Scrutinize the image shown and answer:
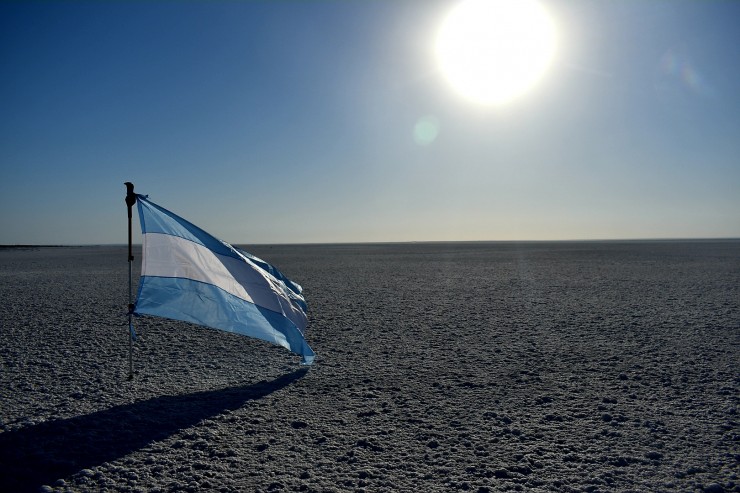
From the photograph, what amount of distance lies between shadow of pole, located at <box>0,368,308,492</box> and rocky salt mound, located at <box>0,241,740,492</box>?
2 centimetres

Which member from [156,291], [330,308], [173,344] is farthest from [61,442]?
[330,308]

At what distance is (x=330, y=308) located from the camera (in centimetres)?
1472

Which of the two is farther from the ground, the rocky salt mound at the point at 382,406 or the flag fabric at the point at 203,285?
the flag fabric at the point at 203,285

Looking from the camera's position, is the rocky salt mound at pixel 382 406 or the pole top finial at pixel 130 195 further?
the pole top finial at pixel 130 195

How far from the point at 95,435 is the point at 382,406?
3.20 meters

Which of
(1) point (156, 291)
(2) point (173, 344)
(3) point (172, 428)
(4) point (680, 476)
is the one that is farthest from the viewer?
(2) point (173, 344)

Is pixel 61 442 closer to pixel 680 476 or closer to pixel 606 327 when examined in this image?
pixel 680 476

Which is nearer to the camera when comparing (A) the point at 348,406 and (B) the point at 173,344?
(A) the point at 348,406

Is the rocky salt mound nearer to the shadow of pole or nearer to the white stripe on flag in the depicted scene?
the shadow of pole

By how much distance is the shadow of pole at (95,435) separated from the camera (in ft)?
14.6

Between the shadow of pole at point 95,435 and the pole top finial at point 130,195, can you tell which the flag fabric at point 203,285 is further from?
the shadow of pole at point 95,435

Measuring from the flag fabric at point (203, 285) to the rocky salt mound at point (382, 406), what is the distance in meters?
0.87

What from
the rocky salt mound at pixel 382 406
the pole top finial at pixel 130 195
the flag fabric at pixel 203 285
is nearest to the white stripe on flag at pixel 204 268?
the flag fabric at pixel 203 285

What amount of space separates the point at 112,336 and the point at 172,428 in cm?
588
